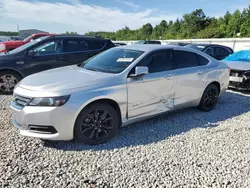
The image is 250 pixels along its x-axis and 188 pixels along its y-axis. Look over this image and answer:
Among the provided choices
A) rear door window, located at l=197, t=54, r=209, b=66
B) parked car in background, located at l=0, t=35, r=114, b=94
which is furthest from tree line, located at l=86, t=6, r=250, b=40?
rear door window, located at l=197, t=54, r=209, b=66

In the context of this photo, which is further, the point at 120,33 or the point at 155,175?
the point at 120,33

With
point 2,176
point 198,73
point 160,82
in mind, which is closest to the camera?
point 2,176

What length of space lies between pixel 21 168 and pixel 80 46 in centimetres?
494

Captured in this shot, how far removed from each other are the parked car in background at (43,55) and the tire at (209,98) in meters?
3.84

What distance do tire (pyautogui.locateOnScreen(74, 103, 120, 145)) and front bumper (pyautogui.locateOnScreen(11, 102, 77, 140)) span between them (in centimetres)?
14

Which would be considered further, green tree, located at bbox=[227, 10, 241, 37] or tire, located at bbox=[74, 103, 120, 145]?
green tree, located at bbox=[227, 10, 241, 37]

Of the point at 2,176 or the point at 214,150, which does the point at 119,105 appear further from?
the point at 2,176

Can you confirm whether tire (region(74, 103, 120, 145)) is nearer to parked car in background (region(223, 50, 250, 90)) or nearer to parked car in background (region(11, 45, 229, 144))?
parked car in background (region(11, 45, 229, 144))

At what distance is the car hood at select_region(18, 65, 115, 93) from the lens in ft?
10.3

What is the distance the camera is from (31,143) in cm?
340

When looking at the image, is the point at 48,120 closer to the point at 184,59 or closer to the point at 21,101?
the point at 21,101

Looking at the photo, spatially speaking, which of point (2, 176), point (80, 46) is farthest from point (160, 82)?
point (80, 46)

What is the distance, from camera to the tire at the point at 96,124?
129 inches

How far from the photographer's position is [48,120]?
304 cm
